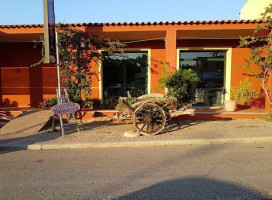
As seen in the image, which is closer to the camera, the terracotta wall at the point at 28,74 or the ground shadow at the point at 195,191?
the ground shadow at the point at 195,191

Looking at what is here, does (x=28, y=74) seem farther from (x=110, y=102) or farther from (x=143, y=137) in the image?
(x=143, y=137)

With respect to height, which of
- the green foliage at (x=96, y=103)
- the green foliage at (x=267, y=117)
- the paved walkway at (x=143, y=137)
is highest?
the green foliage at (x=96, y=103)

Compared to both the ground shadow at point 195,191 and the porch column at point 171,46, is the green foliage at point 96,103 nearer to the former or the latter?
the porch column at point 171,46

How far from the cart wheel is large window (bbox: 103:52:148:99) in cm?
457

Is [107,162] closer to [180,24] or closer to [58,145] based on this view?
[58,145]

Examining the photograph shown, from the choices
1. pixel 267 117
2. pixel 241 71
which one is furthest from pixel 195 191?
pixel 241 71

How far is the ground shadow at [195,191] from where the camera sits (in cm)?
294

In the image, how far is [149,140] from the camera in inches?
226

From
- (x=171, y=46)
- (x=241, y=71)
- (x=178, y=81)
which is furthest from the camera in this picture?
(x=241, y=71)

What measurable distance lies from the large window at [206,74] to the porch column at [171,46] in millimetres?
2460

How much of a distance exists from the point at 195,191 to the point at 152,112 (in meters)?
3.32

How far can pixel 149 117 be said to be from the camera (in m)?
6.18

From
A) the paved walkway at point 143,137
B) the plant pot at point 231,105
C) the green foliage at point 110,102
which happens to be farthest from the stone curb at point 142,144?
the green foliage at point 110,102

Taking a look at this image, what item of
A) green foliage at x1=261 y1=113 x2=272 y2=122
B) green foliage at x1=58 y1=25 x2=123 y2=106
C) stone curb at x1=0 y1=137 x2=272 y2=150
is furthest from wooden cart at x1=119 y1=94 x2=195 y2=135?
green foliage at x1=261 y1=113 x2=272 y2=122
